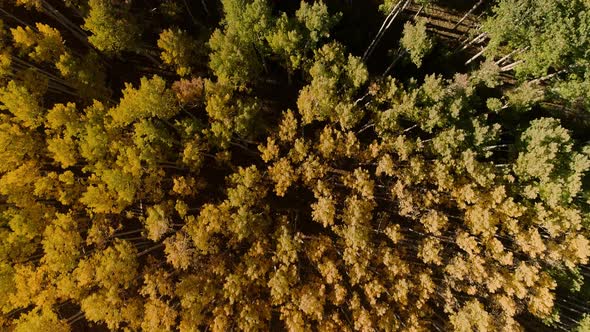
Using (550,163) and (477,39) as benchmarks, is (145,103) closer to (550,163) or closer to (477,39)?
(477,39)

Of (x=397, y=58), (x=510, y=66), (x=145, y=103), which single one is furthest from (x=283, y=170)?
(x=510, y=66)

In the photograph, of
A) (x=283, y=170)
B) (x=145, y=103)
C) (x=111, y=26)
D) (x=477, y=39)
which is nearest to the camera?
(x=145, y=103)

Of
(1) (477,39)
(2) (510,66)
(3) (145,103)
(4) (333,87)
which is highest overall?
(1) (477,39)

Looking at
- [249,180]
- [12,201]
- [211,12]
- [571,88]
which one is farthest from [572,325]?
[12,201]

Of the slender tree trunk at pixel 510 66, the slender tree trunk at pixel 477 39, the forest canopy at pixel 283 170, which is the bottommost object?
the forest canopy at pixel 283 170

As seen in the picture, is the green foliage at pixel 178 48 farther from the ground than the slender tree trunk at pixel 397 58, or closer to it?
closer to it

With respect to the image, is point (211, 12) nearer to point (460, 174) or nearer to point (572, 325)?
point (460, 174)

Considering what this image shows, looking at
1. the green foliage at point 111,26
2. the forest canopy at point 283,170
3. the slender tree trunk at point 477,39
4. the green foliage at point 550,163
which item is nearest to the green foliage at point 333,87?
the forest canopy at point 283,170

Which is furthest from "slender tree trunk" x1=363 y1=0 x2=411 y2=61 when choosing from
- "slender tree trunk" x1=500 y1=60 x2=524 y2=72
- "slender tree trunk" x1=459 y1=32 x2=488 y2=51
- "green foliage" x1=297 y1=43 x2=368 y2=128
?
"slender tree trunk" x1=500 y1=60 x2=524 y2=72

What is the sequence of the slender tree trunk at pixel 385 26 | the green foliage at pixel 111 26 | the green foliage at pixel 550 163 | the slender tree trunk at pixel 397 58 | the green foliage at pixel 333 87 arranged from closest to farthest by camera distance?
the green foliage at pixel 111 26 < the green foliage at pixel 333 87 < the green foliage at pixel 550 163 < the slender tree trunk at pixel 397 58 < the slender tree trunk at pixel 385 26

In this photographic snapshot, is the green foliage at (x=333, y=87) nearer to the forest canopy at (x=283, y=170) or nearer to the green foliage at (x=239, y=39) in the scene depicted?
the forest canopy at (x=283, y=170)
